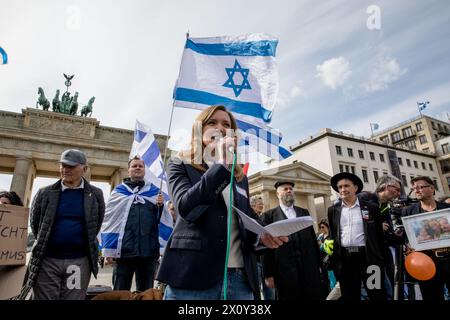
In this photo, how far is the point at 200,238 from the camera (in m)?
1.64

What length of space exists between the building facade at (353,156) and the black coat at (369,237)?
4045cm

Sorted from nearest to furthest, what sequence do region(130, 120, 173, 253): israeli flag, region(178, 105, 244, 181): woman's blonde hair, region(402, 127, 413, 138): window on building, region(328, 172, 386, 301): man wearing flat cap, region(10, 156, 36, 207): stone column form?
1. region(178, 105, 244, 181): woman's blonde hair
2. region(328, 172, 386, 301): man wearing flat cap
3. region(130, 120, 173, 253): israeli flag
4. region(10, 156, 36, 207): stone column
5. region(402, 127, 413, 138): window on building

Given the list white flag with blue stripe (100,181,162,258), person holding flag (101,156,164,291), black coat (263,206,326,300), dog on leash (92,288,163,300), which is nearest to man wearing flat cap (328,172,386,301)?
black coat (263,206,326,300)

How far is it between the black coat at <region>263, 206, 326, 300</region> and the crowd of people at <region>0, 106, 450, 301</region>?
15 millimetres

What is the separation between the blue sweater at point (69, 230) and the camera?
3154 mm

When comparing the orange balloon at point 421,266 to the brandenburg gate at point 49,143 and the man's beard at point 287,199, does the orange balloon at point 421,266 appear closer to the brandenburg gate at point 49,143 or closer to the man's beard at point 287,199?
the man's beard at point 287,199

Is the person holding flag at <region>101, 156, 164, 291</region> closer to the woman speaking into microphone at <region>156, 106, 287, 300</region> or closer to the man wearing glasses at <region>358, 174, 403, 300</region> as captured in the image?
the woman speaking into microphone at <region>156, 106, 287, 300</region>

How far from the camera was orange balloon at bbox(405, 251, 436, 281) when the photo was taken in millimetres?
3357

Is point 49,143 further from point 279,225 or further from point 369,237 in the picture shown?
point 279,225

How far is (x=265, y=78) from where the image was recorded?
447 centimetres

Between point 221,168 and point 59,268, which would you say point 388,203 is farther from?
point 59,268

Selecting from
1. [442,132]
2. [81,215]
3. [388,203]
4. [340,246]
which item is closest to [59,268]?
[81,215]

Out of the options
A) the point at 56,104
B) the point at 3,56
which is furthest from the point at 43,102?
the point at 3,56
